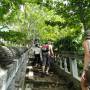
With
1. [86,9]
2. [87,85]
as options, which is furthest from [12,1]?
[87,85]

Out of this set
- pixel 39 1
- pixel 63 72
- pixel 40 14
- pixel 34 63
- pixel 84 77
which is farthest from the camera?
pixel 40 14

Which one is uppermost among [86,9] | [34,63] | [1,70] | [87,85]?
[86,9]

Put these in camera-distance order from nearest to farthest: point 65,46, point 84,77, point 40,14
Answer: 1. point 84,77
2. point 65,46
3. point 40,14

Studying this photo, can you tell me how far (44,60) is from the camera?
50.9 ft

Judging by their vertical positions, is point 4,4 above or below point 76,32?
above

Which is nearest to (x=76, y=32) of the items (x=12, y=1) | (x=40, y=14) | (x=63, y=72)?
(x=63, y=72)

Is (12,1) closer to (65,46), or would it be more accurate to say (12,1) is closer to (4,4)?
(4,4)

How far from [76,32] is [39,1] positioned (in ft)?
8.91

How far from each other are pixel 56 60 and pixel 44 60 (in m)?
1.91

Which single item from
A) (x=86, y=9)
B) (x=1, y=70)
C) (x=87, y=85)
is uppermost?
(x=86, y=9)

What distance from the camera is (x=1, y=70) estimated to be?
222cm

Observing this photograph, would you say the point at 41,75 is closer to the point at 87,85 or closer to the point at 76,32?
the point at 76,32

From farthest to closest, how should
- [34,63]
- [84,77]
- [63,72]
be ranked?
[34,63]
[63,72]
[84,77]

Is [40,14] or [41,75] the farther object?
[40,14]
